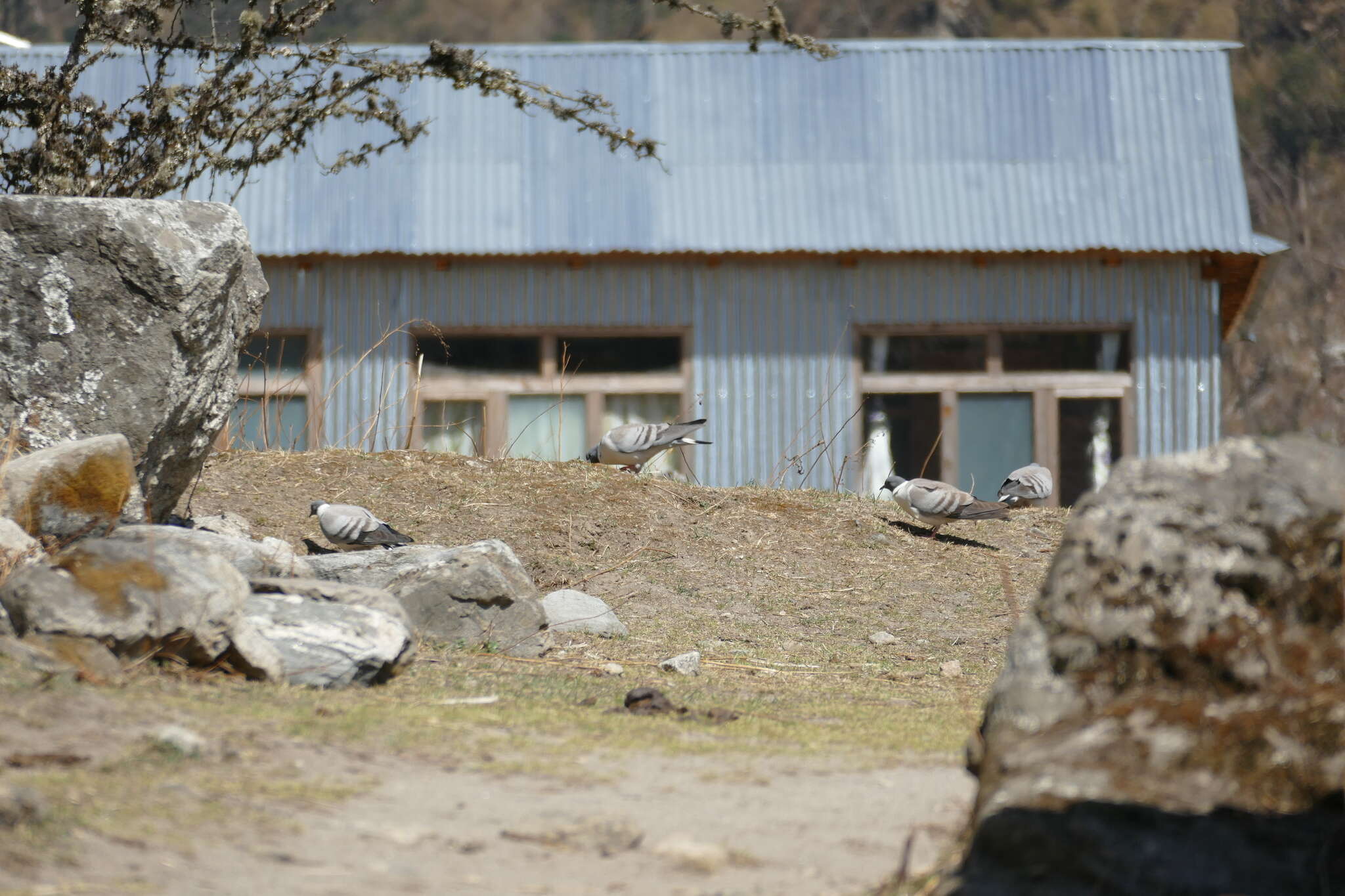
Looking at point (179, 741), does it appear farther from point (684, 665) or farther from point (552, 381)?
point (552, 381)

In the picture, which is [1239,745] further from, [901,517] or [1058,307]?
[1058,307]

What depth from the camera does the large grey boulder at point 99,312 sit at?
5.59m

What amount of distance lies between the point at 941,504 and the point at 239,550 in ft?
16.2

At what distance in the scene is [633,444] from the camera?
9.82 m

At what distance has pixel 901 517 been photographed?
31.5ft

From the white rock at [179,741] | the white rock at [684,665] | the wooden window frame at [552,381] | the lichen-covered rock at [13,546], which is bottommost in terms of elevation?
the white rock at [684,665]

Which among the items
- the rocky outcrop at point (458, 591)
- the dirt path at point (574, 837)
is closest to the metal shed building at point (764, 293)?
the rocky outcrop at point (458, 591)

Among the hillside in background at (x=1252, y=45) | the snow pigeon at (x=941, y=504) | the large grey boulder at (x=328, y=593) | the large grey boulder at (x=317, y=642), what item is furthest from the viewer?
the hillside in background at (x=1252, y=45)

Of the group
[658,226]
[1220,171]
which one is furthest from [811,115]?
[1220,171]

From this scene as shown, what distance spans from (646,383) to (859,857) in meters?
11.0

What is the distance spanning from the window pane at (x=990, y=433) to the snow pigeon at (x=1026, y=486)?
3.32m

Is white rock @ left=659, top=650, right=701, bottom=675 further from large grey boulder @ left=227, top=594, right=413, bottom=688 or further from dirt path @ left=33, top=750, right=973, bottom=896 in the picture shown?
dirt path @ left=33, top=750, right=973, bottom=896

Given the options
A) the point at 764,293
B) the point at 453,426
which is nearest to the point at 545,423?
the point at 453,426

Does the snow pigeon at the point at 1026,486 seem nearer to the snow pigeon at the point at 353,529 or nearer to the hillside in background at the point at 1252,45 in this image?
the snow pigeon at the point at 353,529
